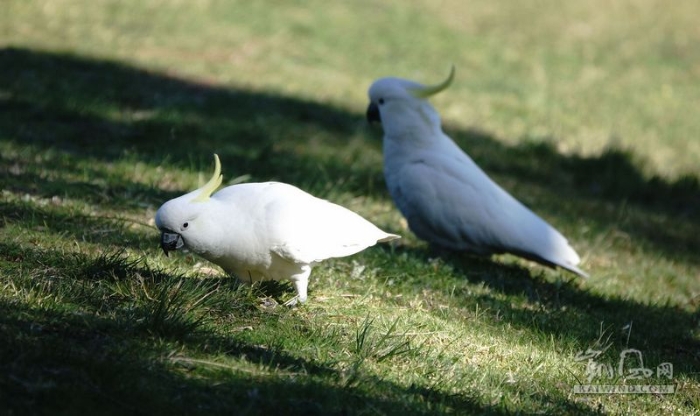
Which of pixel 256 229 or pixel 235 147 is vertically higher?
pixel 256 229

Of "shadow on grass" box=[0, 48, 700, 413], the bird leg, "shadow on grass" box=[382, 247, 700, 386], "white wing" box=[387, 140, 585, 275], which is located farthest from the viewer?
"white wing" box=[387, 140, 585, 275]

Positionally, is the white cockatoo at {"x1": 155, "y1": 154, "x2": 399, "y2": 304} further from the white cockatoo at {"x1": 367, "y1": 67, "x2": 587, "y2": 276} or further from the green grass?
the white cockatoo at {"x1": 367, "y1": 67, "x2": 587, "y2": 276}

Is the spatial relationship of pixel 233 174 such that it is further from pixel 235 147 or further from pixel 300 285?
pixel 300 285

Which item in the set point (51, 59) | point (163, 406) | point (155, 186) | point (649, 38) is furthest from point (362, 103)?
point (649, 38)

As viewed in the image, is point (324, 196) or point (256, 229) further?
point (324, 196)

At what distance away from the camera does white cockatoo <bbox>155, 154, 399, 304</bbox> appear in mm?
2967

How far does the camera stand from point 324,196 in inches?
193

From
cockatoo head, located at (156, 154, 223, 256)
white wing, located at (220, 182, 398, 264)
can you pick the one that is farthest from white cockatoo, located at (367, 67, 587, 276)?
cockatoo head, located at (156, 154, 223, 256)

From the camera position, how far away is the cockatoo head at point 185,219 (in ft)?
9.64

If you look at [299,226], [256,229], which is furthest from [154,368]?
[299,226]

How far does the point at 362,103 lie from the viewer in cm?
749

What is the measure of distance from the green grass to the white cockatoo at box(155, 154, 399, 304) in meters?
0.15

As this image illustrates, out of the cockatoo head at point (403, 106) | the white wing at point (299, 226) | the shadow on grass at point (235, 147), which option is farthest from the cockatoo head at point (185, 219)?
the cockatoo head at point (403, 106)

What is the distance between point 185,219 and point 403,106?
213 cm
